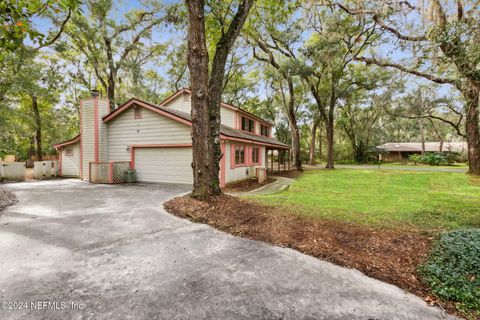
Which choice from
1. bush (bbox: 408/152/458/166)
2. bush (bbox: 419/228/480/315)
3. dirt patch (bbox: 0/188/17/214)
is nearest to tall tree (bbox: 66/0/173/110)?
dirt patch (bbox: 0/188/17/214)

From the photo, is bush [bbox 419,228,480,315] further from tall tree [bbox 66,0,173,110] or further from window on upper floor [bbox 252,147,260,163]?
tall tree [bbox 66,0,173,110]

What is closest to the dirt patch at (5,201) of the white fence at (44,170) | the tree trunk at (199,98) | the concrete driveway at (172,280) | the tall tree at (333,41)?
the concrete driveway at (172,280)

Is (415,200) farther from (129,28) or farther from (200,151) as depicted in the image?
(129,28)

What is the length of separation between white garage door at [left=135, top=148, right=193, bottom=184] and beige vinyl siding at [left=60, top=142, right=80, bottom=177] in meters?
5.42

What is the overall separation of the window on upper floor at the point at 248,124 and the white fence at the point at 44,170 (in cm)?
1341

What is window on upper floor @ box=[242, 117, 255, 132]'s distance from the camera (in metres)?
16.8

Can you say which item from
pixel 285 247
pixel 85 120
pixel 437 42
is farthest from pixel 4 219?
pixel 437 42

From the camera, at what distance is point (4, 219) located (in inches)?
210

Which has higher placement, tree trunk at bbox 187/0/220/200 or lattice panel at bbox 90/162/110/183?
tree trunk at bbox 187/0/220/200

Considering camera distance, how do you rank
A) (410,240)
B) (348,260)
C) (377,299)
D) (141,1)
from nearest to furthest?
1. (377,299)
2. (348,260)
3. (410,240)
4. (141,1)

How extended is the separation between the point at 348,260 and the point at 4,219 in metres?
7.77

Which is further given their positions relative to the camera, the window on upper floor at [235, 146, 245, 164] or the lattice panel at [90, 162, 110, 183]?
the window on upper floor at [235, 146, 245, 164]

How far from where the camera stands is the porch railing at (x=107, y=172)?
11.4m

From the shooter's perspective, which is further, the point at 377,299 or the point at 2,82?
the point at 2,82
